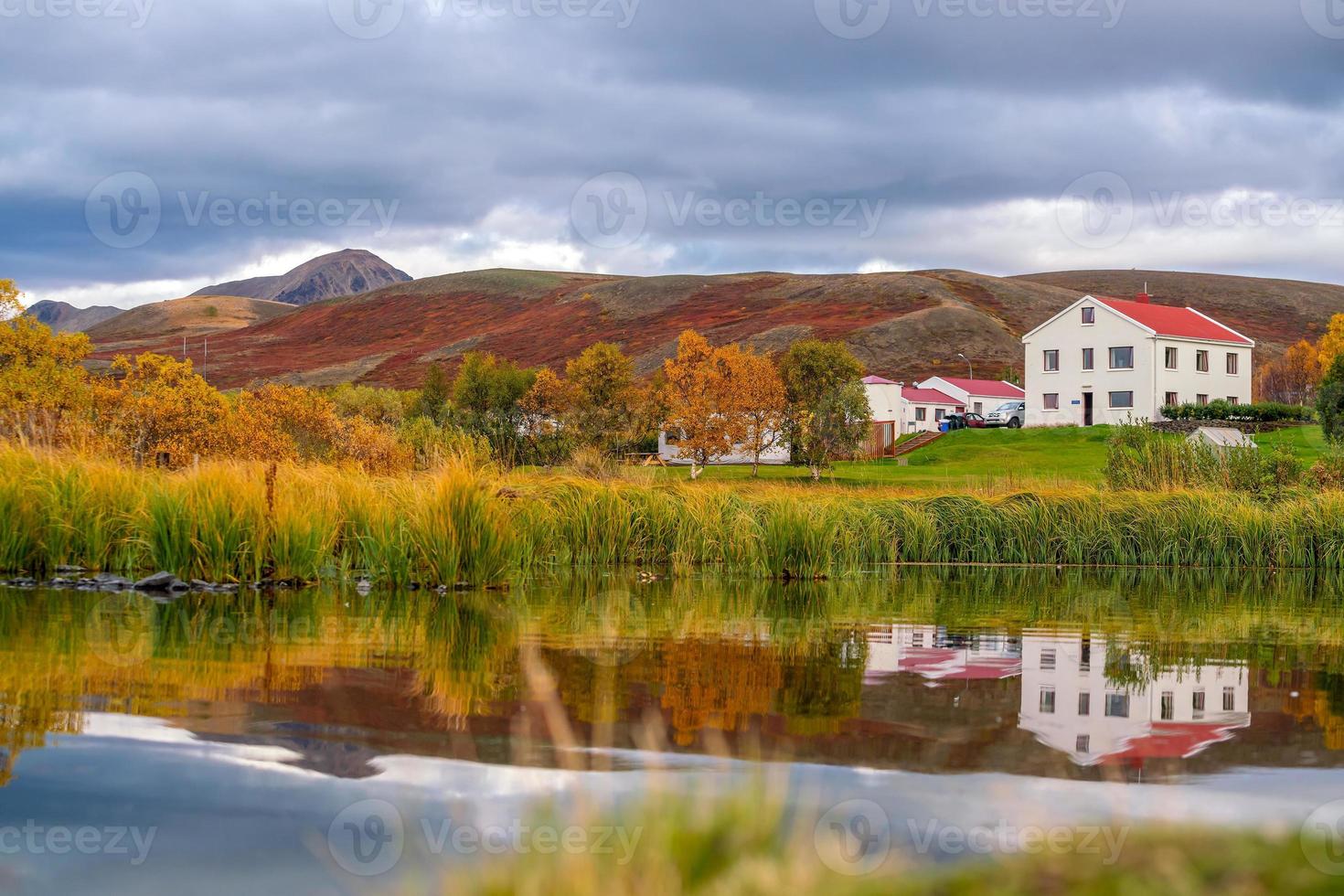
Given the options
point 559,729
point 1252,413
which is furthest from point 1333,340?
point 559,729

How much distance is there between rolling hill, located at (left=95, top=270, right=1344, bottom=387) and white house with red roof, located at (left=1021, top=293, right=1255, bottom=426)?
29538 mm

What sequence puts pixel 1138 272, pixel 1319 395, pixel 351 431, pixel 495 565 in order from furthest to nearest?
pixel 1138 272, pixel 1319 395, pixel 351 431, pixel 495 565

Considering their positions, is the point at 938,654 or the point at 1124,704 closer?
the point at 1124,704

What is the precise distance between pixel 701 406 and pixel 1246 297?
414 feet

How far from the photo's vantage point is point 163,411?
24.0 metres

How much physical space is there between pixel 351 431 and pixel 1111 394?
54.2m

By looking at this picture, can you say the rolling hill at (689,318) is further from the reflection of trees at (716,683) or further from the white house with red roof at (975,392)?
the reflection of trees at (716,683)

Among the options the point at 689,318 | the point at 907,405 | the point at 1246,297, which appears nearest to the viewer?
the point at 907,405

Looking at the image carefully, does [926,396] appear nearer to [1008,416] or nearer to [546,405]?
[1008,416]

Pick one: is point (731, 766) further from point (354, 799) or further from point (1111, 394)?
point (1111, 394)

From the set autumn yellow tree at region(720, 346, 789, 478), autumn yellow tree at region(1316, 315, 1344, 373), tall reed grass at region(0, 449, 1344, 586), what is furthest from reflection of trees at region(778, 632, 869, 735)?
autumn yellow tree at region(1316, 315, 1344, 373)

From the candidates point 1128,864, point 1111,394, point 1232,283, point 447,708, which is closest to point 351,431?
point 447,708

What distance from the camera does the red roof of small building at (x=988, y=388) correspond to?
9081 centimetres

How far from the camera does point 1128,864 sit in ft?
11.0
